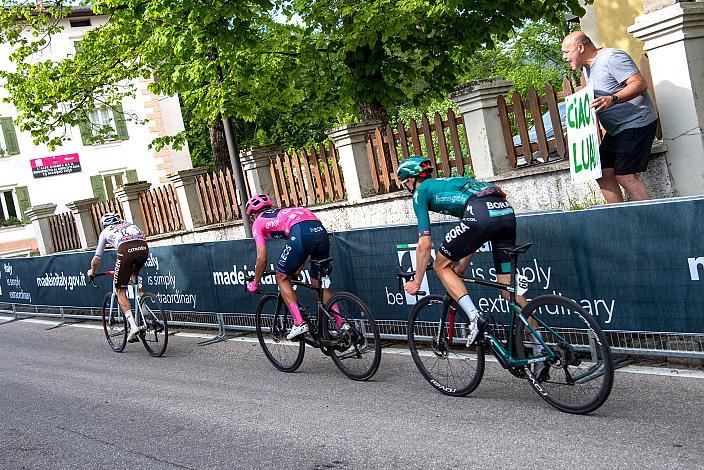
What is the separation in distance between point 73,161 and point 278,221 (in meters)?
37.0

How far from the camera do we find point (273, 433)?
22.5ft

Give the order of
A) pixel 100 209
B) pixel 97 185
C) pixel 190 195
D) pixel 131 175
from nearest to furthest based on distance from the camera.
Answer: pixel 190 195
pixel 100 209
pixel 97 185
pixel 131 175

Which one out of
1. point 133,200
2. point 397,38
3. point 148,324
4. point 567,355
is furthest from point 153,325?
point 133,200

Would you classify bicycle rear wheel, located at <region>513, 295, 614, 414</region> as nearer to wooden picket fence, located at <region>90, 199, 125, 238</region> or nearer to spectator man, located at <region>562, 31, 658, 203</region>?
spectator man, located at <region>562, 31, 658, 203</region>

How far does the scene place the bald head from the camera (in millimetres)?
8508

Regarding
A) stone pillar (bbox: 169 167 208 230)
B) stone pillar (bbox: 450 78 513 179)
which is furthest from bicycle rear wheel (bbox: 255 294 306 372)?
stone pillar (bbox: 169 167 208 230)

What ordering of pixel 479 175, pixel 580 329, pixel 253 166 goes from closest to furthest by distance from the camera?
pixel 580 329, pixel 479 175, pixel 253 166

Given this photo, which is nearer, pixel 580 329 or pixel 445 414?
pixel 580 329

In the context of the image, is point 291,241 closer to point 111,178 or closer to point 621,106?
point 621,106

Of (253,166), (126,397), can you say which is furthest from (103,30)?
(126,397)

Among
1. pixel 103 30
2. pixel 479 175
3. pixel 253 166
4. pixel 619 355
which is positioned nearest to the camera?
pixel 619 355

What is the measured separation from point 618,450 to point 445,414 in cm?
169

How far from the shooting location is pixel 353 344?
332 inches

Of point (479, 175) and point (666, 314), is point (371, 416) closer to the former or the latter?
point (666, 314)
